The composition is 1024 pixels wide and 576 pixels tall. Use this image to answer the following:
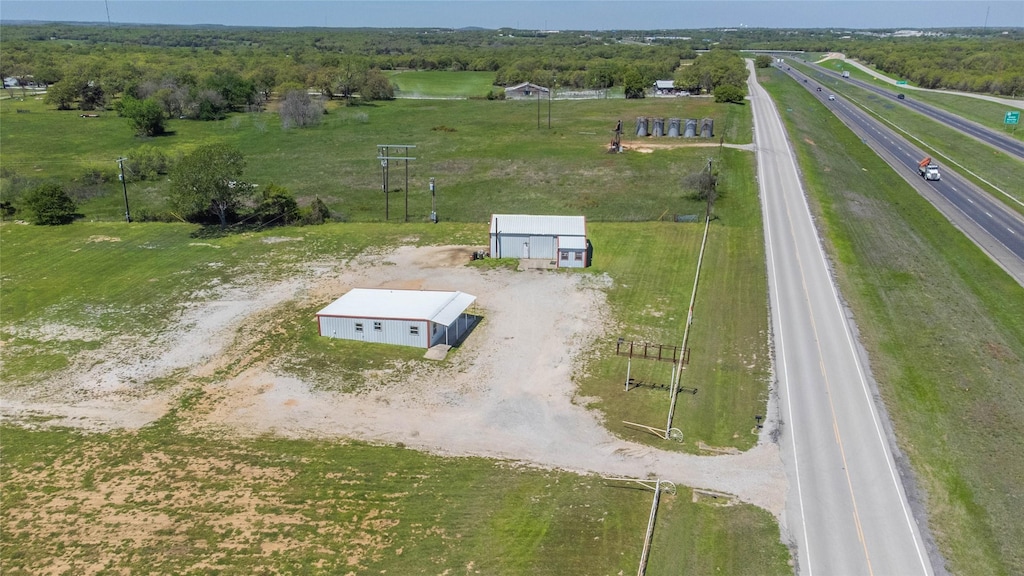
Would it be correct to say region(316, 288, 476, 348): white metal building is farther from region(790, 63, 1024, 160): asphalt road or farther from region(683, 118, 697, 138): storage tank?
region(790, 63, 1024, 160): asphalt road

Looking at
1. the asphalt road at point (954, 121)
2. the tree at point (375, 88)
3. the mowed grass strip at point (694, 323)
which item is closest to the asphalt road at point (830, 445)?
the mowed grass strip at point (694, 323)

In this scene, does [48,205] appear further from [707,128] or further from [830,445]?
[707,128]

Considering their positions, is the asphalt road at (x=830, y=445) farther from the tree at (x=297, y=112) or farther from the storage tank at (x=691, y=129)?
the tree at (x=297, y=112)

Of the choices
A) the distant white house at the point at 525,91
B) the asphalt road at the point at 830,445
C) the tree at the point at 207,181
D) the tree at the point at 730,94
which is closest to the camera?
the asphalt road at the point at 830,445

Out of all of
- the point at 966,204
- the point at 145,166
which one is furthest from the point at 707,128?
the point at 145,166

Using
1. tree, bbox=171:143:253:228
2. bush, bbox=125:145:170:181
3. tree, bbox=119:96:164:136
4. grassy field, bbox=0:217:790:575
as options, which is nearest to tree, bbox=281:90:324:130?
tree, bbox=119:96:164:136

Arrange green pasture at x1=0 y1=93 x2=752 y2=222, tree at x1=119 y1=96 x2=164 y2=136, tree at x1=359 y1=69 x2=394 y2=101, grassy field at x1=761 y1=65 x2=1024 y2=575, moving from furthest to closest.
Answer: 1. tree at x1=359 y1=69 x2=394 y2=101
2. tree at x1=119 y1=96 x2=164 y2=136
3. green pasture at x1=0 y1=93 x2=752 y2=222
4. grassy field at x1=761 y1=65 x2=1024 y2=575
